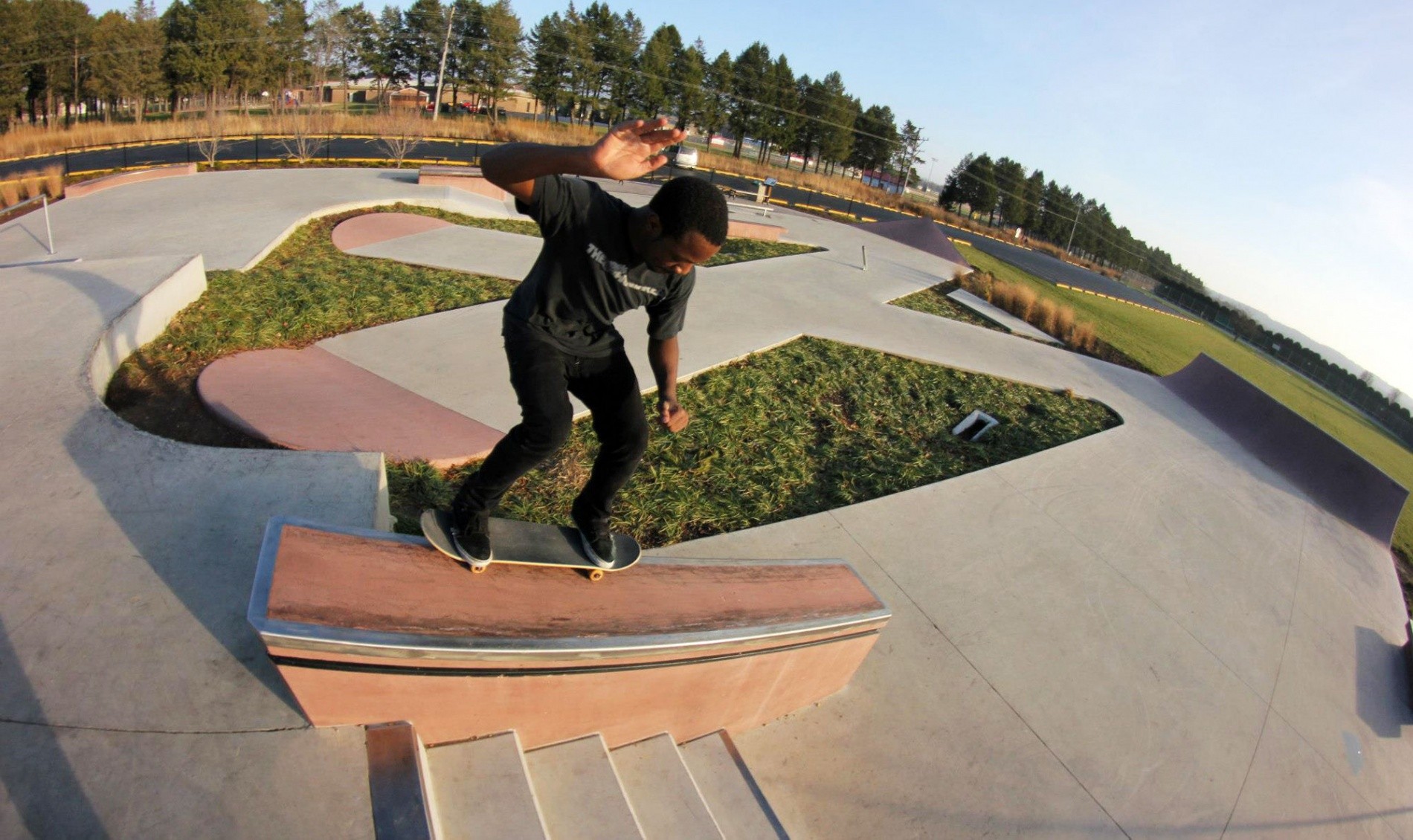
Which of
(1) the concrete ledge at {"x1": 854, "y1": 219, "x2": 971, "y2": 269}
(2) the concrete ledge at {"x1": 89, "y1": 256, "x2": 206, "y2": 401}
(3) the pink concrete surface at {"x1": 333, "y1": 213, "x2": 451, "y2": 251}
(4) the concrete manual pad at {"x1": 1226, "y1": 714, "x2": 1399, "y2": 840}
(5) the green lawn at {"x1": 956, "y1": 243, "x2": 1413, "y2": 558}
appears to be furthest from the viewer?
(1) the concrete ledge at {"x1": 854, "y1": 219, "x2": 971, "y2": 269}

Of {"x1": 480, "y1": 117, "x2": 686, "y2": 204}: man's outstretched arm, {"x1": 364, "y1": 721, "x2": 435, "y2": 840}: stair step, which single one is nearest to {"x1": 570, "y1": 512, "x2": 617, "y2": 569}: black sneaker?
{"x1": 364, "y1": 721, "x2": 435, "y2": 840}: stair step

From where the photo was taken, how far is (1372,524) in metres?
8.40

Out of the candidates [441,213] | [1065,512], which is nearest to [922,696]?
[1065,512]

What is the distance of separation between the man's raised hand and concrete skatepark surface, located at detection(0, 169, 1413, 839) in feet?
6.89

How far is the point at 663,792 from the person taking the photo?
10.4 ft

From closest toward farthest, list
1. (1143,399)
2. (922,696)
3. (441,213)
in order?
(922,696), (1143,399), (441,213)

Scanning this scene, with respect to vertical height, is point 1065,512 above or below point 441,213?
below

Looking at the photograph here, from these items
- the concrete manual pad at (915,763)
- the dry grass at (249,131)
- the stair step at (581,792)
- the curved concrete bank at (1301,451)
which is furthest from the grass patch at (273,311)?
the dry grass at (249,131)

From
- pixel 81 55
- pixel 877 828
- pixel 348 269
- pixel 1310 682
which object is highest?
pixel 81 55

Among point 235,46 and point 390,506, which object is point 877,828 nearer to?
point 390,506

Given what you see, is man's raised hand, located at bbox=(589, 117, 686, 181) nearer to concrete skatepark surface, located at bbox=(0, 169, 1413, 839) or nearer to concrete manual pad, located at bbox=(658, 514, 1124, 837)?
concrete skatepark surface, located at bbox=(0, 169, 1413, 839)

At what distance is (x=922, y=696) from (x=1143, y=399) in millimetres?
8646

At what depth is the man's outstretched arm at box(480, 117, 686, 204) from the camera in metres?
2.10

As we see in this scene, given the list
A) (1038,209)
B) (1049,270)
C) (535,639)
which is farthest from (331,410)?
(1038,209)
